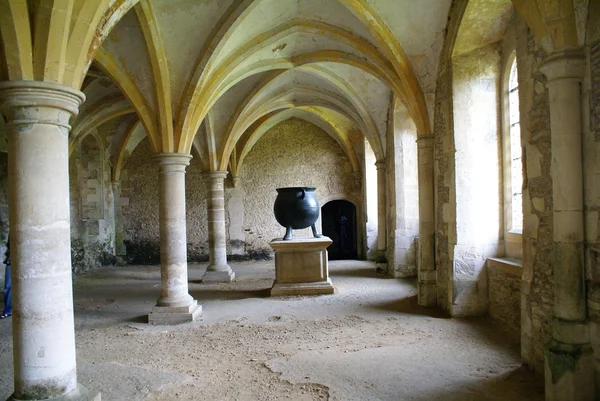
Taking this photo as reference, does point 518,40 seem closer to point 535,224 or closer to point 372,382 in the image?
point 535,224

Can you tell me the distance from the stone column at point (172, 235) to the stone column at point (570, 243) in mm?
4633

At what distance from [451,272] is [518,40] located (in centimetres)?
300

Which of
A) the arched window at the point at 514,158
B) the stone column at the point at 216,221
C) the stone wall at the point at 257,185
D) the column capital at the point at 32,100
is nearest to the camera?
the column capital at the point at 32,100

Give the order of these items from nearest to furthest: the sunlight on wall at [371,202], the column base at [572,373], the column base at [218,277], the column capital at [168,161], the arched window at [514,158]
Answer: the column base at [572,373], the arched window at [514,158], the column capital at [168,161], the column base at [218,277], the sunlight on wall at [371,202]

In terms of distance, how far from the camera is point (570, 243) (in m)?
3.07

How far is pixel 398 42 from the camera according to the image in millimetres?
6320

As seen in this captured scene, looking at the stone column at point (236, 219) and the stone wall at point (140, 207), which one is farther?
the stone column at point (236, 219)

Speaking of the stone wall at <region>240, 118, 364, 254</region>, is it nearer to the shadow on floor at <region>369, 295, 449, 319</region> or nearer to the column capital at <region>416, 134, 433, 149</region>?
the shadow on floor at <region>369, 295, 449, 319</region>

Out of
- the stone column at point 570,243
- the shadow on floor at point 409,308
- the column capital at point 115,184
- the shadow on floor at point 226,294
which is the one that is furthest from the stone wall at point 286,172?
the stone column at point 570,243

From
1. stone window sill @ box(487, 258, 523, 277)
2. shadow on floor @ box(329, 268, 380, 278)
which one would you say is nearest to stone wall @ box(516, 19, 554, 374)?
stone window sill @ box(487, 258, 523, 277)

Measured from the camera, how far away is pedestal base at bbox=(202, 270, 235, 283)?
32.3 ft

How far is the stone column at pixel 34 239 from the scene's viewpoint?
290 centimetres

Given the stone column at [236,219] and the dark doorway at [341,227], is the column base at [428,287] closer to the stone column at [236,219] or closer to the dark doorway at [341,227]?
the dark doorway at [341,227]

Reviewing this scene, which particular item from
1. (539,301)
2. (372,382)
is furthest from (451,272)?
(372,382)
